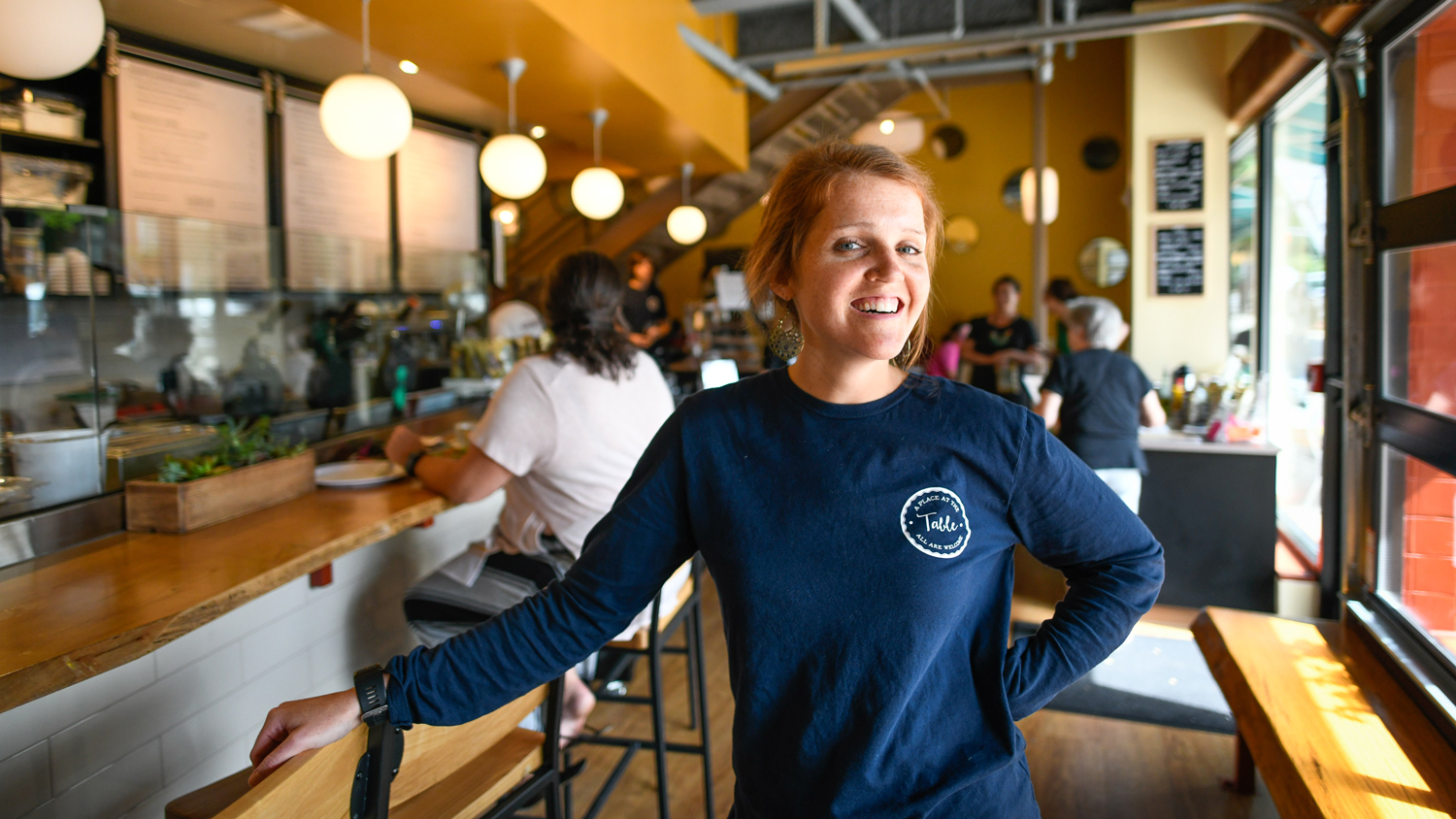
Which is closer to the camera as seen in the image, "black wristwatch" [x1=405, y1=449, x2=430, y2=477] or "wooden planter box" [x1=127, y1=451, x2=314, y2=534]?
"wooden planter box" [x1=127, y1=451, x2=314, y2=534]

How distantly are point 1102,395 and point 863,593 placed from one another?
303cm

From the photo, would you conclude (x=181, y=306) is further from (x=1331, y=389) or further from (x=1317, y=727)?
(x=1331, y=389)

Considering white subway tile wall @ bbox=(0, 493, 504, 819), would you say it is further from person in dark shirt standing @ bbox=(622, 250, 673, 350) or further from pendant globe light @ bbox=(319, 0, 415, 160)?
person in dark shirt standing @ bbox=(622, 250, 673, 350)

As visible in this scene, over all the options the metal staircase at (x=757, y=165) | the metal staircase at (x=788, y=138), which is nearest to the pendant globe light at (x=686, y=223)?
the metal staircase at (x=757, y=165)

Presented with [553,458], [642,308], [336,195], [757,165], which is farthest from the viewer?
[757,165]

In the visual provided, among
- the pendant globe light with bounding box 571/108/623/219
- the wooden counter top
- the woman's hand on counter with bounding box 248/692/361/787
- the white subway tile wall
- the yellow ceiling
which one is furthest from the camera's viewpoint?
the pendant globe light with bounding box 571/108/623/219

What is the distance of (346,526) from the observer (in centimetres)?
211

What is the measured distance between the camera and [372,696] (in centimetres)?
107

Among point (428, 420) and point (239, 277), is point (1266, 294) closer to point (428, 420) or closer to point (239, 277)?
point (428, 420)

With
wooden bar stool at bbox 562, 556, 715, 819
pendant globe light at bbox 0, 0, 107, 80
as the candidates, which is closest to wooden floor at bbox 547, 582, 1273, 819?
wooden bar stool at bbox 562, 556, 715, 819

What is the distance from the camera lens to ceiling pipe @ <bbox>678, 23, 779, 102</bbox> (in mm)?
4941

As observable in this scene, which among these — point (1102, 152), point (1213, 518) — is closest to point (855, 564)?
point (1213, 518)

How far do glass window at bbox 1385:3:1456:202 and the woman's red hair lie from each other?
1697mm

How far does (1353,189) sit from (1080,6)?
3.49 m
